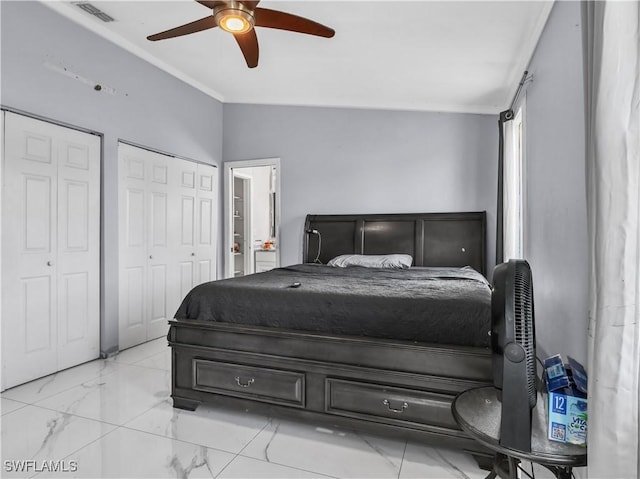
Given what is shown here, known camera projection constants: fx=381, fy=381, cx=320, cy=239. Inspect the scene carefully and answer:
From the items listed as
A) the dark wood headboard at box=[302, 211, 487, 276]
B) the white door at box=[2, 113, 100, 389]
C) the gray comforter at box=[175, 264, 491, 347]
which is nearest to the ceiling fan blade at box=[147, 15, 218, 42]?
the white door at box=[2, 113, 100, 389]

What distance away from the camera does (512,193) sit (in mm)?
3430

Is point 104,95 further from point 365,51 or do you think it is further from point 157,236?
point 365,51

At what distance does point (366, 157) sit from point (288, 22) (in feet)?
7.83

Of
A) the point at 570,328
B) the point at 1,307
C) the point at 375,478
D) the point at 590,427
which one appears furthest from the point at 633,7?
the point at 1,307

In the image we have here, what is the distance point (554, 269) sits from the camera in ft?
7.36

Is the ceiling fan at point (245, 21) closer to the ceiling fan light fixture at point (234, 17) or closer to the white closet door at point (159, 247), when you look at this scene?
the ceiling fan light fixture at point (234, 17)

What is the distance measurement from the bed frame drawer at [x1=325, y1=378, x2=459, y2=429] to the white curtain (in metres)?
0.93

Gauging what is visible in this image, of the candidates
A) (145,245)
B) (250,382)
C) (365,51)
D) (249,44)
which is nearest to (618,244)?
(250,382)

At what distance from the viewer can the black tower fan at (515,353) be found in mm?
1078

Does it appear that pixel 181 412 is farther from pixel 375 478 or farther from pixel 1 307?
pixel 1 307

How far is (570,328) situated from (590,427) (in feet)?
3.73

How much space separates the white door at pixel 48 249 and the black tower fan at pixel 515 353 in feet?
10.5

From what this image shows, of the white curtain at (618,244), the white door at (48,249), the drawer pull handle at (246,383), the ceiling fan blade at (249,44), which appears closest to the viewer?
the white curtain at (618,244)

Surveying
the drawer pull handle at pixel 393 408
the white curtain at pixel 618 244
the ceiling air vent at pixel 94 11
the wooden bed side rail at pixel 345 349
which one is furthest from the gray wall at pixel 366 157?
the white curtain at pixel 618 244
